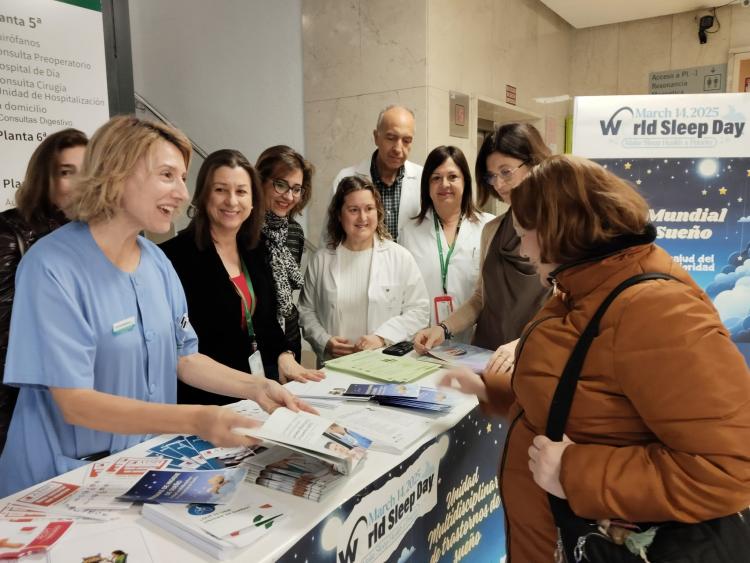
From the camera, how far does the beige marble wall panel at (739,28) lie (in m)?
5.71

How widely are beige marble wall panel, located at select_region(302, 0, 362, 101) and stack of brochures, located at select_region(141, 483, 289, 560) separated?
3.96 m

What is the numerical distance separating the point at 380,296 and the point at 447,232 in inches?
23.0

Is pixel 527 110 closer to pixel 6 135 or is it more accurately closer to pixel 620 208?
pixel 6 135

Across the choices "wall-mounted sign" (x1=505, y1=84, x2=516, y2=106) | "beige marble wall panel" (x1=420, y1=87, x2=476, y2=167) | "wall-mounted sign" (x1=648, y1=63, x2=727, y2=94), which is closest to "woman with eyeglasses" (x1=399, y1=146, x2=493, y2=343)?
"beige marble wall panel" (x1=420, y1=87, x2=476, y2=167)

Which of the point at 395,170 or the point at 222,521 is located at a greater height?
the point at 395,170

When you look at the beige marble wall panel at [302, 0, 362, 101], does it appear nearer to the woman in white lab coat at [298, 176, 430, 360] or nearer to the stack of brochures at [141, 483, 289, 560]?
the woman in white lab coat at [298, 176, 430, 360]

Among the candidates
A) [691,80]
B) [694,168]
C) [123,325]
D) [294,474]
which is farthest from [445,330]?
[691,80]

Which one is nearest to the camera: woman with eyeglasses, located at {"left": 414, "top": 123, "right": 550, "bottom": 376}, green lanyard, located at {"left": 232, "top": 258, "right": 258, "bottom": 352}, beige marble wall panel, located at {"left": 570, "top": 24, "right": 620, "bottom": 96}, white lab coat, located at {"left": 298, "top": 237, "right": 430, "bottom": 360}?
woman with eyeglasses, located at {"left": 414, "top": 123, "right": 550, "bottom": 376}

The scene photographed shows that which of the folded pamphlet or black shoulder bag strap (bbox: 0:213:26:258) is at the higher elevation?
black shoulder bag strap (bbox: 0:213:26:258)

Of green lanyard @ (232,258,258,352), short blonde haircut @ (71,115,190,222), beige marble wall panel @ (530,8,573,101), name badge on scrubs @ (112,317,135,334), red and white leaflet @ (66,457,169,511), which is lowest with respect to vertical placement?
red and white leaflet @ (66,457,169,511)

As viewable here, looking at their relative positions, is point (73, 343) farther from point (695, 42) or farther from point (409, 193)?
point (695, 42)

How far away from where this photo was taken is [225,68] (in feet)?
16.9

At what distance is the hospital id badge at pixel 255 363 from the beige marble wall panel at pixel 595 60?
603cm

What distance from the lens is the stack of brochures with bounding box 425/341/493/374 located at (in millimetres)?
2038
